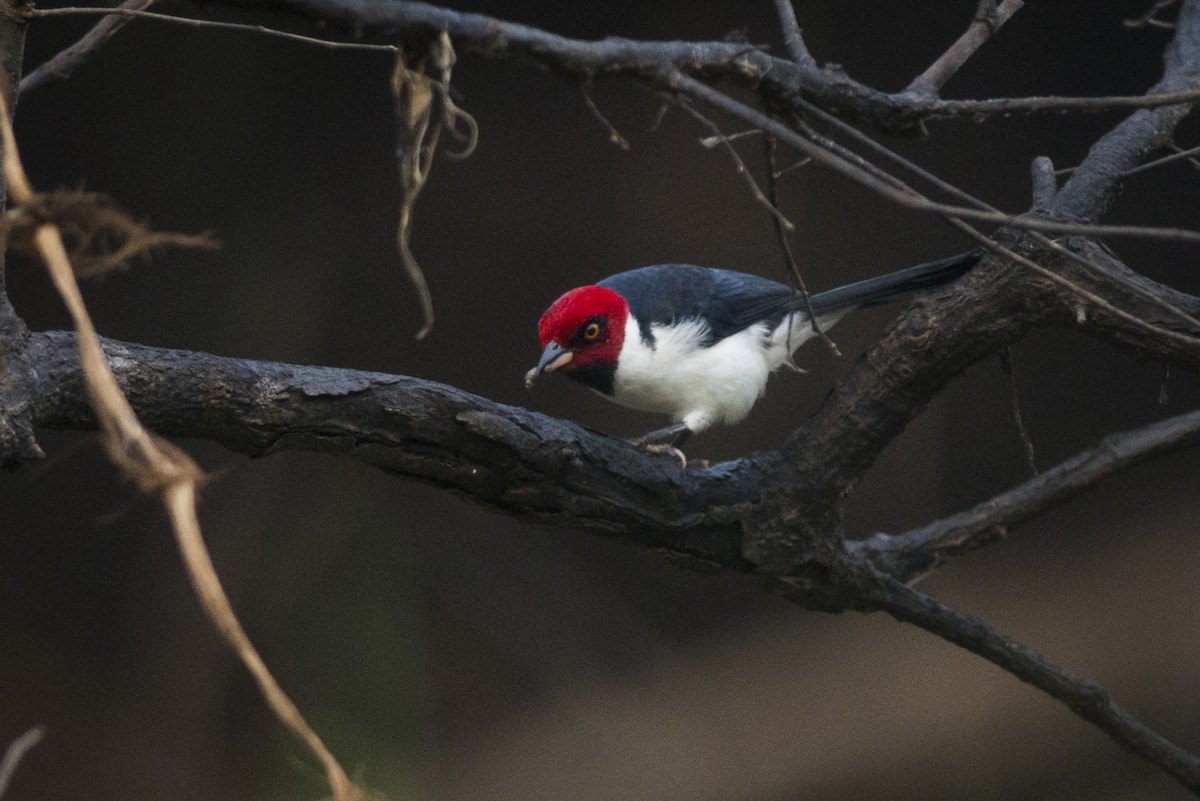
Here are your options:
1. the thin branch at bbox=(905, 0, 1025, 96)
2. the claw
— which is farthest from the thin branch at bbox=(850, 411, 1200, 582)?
the thin branch at bbox=(905, 0, 1025, 96)

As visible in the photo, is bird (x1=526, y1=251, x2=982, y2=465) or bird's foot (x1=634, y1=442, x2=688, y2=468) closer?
bird's foot (x1=634, y1=442, x2=688, y2=468)

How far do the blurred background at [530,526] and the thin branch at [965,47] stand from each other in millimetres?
2141

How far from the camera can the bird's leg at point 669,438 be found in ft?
8.57

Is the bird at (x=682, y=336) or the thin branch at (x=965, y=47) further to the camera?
the bird at (x=682, y=336)

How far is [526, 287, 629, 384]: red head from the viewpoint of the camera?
270 centimetres

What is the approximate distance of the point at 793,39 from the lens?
1.81 metres

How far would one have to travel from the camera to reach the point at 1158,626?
4191mm

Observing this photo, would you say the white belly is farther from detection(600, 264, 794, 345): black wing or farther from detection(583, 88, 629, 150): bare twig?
detection(583, 88, 629, 150): bare twig

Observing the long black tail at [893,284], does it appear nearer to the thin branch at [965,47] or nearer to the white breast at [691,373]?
the white breast at [691,373]

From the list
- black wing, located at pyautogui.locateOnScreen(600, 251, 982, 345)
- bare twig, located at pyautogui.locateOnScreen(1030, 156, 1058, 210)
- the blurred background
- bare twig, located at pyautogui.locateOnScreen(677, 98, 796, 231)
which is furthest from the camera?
the blurred background

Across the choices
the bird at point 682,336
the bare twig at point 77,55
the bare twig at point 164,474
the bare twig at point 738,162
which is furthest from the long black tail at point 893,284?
the bare twig at point 164,474

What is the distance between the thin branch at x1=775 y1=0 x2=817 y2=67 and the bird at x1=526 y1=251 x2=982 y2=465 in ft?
2.57

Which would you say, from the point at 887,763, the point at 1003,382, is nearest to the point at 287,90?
the point at 1003,382

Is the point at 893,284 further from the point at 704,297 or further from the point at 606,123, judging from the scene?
the point at 606,123
